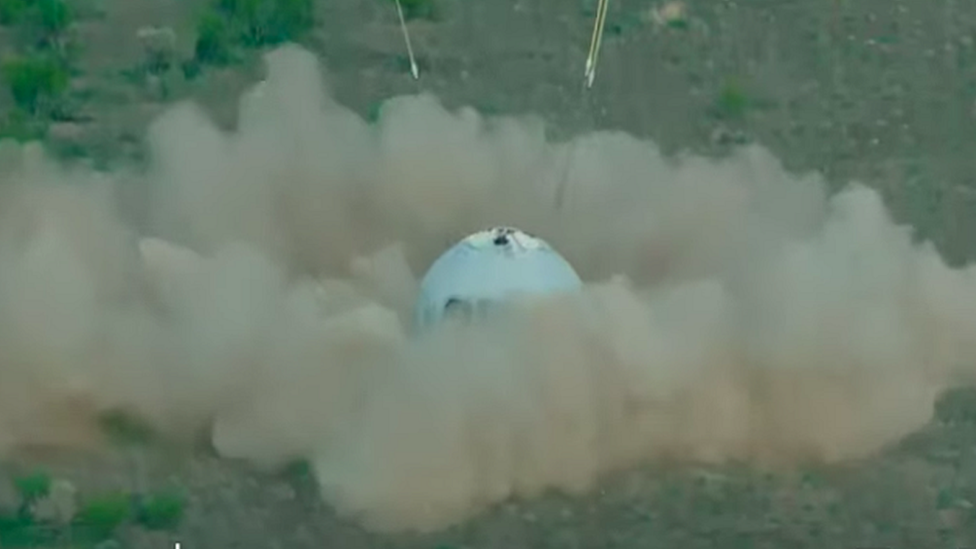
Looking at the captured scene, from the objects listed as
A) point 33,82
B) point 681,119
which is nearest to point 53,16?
point 33,82

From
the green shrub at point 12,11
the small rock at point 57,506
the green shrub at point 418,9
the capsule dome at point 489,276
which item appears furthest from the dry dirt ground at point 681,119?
the capsule dome at point 489,276

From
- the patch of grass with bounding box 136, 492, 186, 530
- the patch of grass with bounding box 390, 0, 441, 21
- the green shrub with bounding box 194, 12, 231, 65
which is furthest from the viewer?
the patch of grass with bounding box 390, 0, 441, 21

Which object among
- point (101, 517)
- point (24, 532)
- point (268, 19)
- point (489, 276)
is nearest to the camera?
point (24, 532)

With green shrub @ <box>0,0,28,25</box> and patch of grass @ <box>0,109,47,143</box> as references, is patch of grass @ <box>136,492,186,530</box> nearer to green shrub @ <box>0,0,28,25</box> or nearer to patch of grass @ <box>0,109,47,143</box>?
patch of grass @ <box>0,109,47,143</box>

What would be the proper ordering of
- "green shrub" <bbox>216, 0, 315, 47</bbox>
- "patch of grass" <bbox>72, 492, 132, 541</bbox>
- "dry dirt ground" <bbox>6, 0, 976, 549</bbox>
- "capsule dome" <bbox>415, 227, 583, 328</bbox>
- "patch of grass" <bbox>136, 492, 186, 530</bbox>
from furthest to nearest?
"green shrub" <bbox>216, 0, 315, 47</bbox> → "capsule dome" <bbox>415, 227, 583, 328</bbox> → "dry dirt ground" <bbox>6, 0, 976, 549</bbox> → "patch of grass" <bbox>136, 492, 186, 530</bbox> → "patch of grass" <bbox>72, 492, 132, 541</bbox>

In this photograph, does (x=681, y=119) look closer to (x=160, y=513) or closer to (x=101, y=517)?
(x=160, y=513)

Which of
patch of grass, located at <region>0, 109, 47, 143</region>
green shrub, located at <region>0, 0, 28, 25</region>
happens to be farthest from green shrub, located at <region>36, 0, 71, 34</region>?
patch of grass, located at <region>0, 109, 47, 143</region>

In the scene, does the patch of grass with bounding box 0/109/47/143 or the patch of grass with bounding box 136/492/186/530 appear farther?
the patch of grass with bounding box 0/109/47/143
